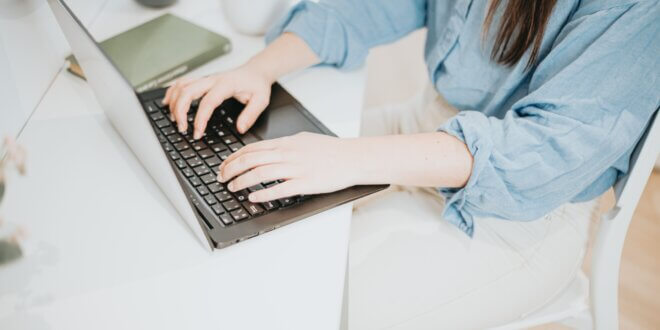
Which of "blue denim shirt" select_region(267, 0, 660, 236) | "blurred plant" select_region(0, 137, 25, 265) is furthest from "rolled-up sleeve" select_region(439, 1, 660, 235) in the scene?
"blurred plant" select_region(0, 137, 25, 265)

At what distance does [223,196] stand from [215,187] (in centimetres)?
2

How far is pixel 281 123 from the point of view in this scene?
677mm

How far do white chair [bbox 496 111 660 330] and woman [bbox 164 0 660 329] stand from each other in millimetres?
19

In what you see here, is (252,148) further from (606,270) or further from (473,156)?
(606,270)

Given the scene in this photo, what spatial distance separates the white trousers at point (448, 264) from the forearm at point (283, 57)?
0.24 metres

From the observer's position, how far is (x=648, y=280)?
128 centimetres

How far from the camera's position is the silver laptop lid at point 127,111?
0.46m

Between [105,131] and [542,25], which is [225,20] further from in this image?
[542,25]

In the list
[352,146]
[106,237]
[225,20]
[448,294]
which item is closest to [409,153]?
[352,146]

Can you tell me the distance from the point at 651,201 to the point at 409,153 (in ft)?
4.07

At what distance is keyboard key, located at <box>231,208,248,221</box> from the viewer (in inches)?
20.8

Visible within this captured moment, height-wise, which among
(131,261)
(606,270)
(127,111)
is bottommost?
(606,270)

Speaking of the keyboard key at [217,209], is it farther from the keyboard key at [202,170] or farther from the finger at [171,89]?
the finger at [171,89]

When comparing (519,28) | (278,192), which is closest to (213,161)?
(278,192)
